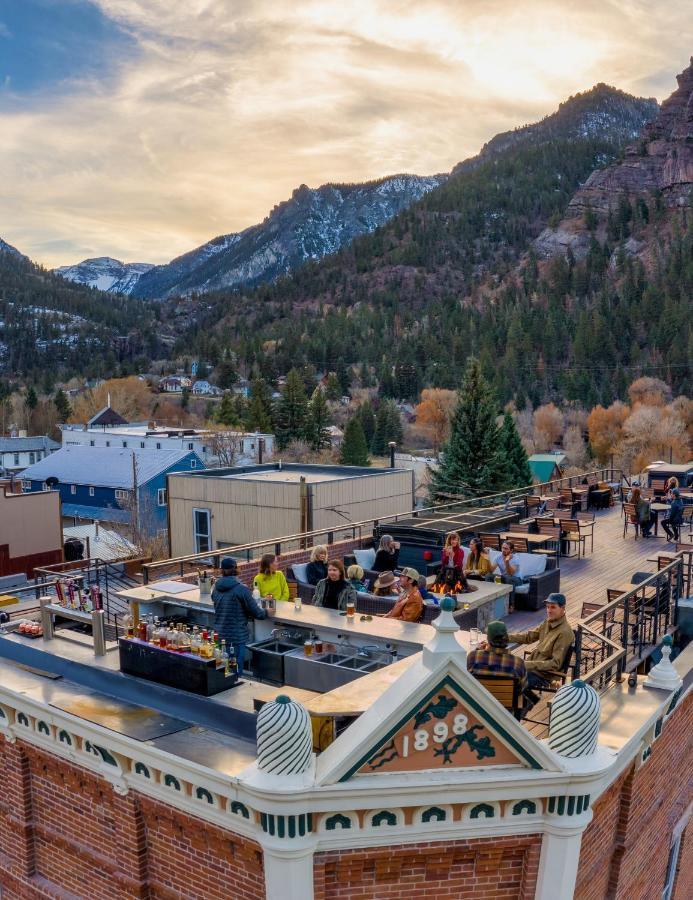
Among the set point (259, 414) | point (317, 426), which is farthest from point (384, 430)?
point (259, 414)

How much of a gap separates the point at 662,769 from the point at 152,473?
50.1 meters

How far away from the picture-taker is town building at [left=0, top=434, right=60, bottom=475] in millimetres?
83312

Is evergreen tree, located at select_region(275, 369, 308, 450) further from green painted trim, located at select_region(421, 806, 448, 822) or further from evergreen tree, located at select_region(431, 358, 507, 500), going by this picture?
green painted trim, located at select_region(421, 806, 448, 822)

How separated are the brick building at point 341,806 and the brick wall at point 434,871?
12 millimetres

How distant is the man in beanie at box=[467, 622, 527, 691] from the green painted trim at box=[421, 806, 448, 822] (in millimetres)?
1719

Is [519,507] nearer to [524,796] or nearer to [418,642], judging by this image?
[418,642]

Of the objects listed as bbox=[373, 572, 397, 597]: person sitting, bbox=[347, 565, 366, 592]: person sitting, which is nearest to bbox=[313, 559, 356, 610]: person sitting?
bbox=[347, 565, 366, 592]: person sitting

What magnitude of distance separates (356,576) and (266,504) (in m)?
12.9

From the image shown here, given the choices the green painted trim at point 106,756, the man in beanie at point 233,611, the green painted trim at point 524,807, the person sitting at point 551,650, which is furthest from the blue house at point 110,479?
the green painted trim at point 524,807

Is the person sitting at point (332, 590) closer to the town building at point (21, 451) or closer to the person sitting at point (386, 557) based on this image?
the person sitting at point (386, 557)

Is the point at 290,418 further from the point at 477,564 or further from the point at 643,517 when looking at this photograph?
the point at 477,564

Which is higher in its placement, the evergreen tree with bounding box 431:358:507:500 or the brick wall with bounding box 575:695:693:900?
the evergreen tree with bounding box 431:358:507:500

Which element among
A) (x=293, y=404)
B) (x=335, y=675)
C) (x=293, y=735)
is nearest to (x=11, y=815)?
(x=335, y=675)

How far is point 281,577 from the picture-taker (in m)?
10.4
